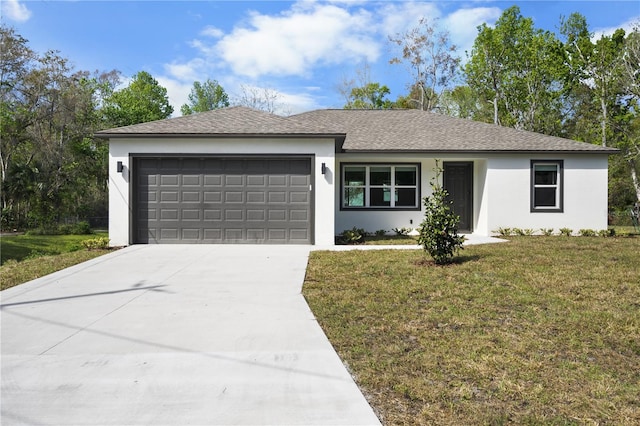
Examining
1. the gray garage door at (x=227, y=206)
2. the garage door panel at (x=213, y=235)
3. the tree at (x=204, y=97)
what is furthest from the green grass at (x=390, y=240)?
the tree at (x=204, y=97)

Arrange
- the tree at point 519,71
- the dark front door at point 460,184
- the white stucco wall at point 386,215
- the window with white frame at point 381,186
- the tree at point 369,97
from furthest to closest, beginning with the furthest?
the tree at point 369,97 → the tree at point 519,71 → the dark front door at point 460,184 → the window with white frame at point 381,186 → the white stucco wall at point 386,215

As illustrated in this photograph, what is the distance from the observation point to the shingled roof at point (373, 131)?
11.2 metres

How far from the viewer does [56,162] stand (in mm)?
23359

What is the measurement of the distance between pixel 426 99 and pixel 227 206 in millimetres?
24332

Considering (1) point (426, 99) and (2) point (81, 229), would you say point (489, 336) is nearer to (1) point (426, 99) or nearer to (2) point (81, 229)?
(2) point (81, 229)

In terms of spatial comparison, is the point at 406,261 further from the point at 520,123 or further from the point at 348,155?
the point at 520,123

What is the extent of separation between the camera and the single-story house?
1127 centimetres

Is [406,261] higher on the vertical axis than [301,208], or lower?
lower

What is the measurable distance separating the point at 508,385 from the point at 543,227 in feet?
39.8

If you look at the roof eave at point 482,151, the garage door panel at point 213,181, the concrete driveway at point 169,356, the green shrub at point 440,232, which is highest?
A: the roof eave at point 482,151

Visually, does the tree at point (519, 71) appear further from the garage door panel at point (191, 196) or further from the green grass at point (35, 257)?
the green grass at point (35, 257)

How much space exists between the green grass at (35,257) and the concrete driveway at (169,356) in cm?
106

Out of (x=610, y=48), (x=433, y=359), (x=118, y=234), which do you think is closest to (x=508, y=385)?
(x=433, y=359)

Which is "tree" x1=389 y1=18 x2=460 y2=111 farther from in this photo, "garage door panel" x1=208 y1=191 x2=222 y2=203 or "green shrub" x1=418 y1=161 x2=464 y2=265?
"green shrub" x1=418 y1=161 x2=464 y2=265
